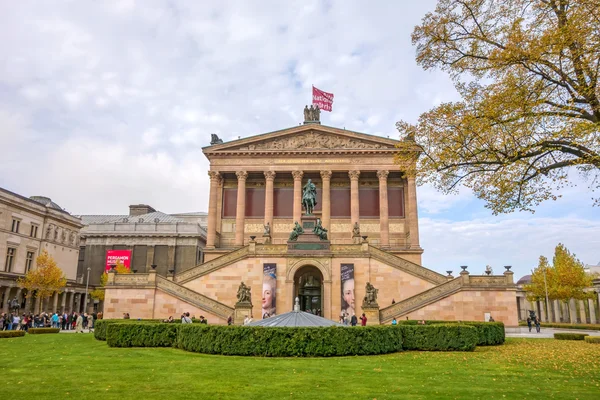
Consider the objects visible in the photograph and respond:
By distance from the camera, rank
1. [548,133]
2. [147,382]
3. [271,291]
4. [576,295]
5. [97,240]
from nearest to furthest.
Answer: [147,382] < [548,133] < [271,291] < [576,295] < [97,240]

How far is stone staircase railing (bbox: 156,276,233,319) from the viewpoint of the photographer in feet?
107

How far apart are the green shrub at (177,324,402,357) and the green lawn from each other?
65cm

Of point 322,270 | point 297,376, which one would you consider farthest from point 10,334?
point 297,376

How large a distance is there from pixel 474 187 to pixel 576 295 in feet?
146

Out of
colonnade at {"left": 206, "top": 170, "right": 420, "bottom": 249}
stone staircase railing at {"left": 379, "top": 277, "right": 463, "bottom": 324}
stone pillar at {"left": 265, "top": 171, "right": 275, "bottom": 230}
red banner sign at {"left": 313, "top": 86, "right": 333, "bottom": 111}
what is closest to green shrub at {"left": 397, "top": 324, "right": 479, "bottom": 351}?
Answer: stone staircase railing at {"left": 379, "top": 277, "right": 463, "bottom": 324}

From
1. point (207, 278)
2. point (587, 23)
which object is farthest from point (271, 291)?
point (587, 23)

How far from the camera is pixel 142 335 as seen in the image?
21.2m

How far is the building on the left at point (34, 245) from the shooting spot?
54.5 m

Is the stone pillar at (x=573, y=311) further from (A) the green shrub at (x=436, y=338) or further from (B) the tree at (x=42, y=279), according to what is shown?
(B) the tree at (x=42, y=279)

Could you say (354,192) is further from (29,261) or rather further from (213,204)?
(29,261)

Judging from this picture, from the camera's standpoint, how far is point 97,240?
242ft

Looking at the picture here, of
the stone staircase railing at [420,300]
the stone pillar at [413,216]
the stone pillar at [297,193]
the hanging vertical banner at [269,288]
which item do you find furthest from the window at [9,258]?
the stone pillar at [413,216]

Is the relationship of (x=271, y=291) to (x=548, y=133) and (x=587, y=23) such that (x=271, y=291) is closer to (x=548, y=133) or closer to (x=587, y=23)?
(x=548, y=133)

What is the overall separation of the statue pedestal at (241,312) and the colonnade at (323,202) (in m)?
23.5
